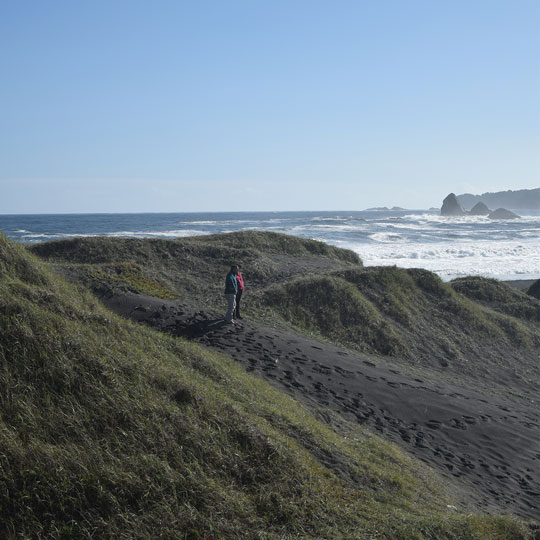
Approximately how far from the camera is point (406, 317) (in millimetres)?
18375

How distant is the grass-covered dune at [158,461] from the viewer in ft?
14.9

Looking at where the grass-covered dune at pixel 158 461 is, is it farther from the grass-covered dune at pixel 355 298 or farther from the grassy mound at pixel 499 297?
the grassy mound at pixel 499 297

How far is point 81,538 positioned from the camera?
4309mm

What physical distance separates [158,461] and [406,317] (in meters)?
14.8

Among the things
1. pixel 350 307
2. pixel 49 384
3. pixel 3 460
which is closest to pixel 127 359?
pixel 49 384

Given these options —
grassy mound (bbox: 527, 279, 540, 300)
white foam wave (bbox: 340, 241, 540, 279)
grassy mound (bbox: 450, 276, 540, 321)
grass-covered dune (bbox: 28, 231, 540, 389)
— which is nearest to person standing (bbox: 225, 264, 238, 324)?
grass-covered dune (bbox: 28, 231, 540, 389)

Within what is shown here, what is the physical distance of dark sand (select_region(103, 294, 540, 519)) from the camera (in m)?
8.31

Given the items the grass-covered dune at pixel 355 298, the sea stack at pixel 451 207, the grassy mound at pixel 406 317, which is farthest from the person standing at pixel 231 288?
the sea stack at pixel 451 207

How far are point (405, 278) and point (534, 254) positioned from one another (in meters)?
33.6

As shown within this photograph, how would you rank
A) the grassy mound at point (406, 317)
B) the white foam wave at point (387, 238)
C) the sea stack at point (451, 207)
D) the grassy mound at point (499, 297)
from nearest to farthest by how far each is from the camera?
1. the grassy mound at point (406, 317)
2. the grassy mound at point (499, 297)
3. the white foam wave at point (387, 238)
4. the sea stack at point (451, 207)

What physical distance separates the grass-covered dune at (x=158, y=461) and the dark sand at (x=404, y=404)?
1.54 m

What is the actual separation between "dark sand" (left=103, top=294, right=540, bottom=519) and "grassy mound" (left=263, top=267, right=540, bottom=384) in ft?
7.21

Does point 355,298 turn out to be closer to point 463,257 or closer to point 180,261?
point 180,261

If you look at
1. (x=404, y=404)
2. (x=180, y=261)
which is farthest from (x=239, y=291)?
(x=180, y=261)
